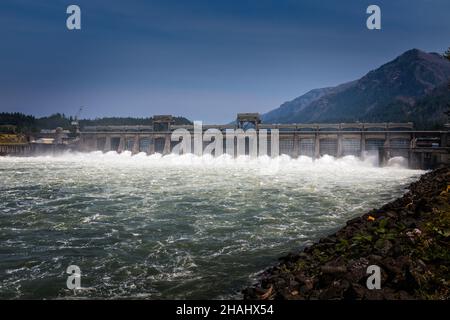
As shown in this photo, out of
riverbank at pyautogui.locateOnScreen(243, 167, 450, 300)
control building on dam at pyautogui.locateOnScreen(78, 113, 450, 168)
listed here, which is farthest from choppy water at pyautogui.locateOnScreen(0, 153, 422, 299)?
control building on dam at pyautogui.locateOnScreen(78, 113, 450, 168)

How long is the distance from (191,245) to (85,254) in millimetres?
4557

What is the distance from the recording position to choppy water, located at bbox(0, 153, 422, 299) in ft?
40.0

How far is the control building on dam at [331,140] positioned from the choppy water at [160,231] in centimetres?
2241

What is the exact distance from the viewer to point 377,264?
951 centimetres

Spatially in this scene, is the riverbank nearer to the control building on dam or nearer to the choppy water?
the choppy water

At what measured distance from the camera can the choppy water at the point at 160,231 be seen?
12.2 meters

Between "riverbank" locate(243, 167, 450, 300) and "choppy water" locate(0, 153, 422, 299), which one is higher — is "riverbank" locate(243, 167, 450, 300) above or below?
above

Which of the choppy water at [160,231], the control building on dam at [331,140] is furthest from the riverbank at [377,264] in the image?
the control building on dam at [331,140]

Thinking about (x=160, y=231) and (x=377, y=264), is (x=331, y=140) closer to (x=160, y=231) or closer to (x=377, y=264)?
(x=160, y=231)

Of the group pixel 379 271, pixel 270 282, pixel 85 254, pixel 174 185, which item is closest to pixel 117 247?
pixel 85 254

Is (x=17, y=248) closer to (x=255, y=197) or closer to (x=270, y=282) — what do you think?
(x=270, y=282)

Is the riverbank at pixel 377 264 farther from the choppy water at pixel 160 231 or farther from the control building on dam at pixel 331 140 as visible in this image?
the control building on dam at pixel 331 140

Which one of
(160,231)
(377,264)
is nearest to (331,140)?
(160,231)

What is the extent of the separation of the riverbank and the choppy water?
1.69 meters
